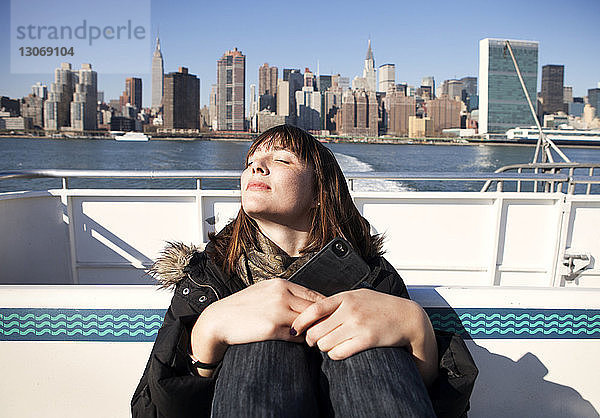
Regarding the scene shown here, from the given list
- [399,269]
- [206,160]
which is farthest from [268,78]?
[399,269]

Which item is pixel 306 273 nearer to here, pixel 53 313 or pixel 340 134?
pixel 53 313

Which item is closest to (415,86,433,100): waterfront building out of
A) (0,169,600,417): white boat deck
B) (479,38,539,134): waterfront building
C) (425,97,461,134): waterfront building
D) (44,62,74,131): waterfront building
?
(425,97,461,134): waterfront building

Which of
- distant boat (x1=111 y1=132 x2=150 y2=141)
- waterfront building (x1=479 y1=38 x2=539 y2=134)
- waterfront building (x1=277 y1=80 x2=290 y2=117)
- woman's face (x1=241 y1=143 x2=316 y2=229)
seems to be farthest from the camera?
distant boat (x1=111 y1=132 x2=150 y2=141)

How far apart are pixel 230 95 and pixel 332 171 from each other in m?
50.0

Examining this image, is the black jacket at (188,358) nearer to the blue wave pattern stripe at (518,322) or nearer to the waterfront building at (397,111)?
the blue wave pattern stripe at (518,322)

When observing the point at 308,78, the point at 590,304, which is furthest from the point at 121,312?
the point at 308,78

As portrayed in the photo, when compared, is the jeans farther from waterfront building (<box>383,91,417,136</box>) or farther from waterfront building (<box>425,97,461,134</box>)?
waterfront building (<box>425,97,461,134</box>)

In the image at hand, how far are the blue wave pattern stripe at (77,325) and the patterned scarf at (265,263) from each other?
32 centimetres

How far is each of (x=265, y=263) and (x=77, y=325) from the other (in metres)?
0.58

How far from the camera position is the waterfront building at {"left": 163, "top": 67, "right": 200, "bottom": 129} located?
53281mm

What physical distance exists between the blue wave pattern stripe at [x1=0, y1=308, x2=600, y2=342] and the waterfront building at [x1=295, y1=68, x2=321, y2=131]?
Answer: 38054mm

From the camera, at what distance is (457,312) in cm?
140

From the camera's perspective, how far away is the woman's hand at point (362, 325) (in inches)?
38.8

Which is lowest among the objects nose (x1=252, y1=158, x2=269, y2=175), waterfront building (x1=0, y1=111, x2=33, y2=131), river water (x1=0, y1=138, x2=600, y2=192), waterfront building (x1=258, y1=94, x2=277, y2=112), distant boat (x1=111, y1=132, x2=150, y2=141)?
river water (x1=0, y1=138, x2=600, y2=192)
